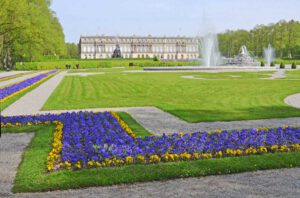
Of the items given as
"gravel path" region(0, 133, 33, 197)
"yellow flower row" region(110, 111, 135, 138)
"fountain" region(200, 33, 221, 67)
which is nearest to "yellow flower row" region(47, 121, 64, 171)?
"gravel path" region(0, 133, 33, 197)

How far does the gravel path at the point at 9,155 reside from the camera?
16.8 ft

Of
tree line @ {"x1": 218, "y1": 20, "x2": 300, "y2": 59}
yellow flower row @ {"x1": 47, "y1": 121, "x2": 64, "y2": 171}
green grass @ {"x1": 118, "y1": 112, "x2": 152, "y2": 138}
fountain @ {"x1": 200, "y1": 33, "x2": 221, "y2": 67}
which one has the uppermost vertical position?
tree line @ {"x1": 218, "y1": 20, "x2": 300, "y2": 59}

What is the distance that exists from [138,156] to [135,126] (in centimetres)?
308

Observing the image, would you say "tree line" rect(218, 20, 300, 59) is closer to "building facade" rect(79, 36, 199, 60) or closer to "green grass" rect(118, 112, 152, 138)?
"building facade" rect(79, 36, 199, 60)

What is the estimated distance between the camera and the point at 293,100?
1423 cm

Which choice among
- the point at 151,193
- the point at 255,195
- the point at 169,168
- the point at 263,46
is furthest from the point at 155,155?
the point at 263,46

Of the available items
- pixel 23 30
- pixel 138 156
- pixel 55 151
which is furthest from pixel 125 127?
pixel 23 30

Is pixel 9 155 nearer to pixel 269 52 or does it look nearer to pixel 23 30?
pixel 23 30

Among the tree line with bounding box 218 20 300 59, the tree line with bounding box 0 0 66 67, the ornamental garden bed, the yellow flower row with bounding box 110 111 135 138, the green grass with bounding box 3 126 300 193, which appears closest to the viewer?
the green grass with bounding box 3 126 300 193

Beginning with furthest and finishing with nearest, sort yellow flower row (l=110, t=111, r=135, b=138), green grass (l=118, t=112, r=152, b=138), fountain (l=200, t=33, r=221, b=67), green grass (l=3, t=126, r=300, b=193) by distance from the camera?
fountain (l=200, t=33, r=221, b=67)
green grass (l=118, t=112, r=152, b=138)
yellow flower row (l=110, t=111, r=135, b=138)
green grass (l=3, t=126, r=300, b=193)

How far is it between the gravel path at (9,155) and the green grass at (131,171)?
113mm

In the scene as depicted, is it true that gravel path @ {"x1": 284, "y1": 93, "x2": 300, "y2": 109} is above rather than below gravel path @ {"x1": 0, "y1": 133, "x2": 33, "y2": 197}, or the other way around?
above

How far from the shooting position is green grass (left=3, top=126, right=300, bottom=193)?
5055 mm

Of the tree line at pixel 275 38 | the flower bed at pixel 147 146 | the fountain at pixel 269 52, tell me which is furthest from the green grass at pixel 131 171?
the tree line at pixel 275 38
